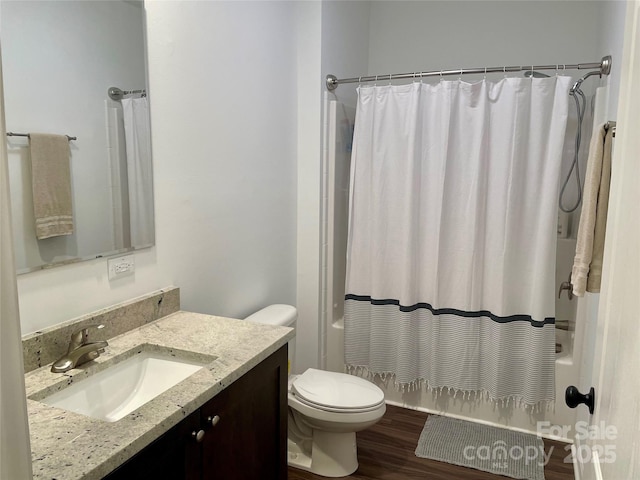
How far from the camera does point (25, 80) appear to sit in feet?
4.60

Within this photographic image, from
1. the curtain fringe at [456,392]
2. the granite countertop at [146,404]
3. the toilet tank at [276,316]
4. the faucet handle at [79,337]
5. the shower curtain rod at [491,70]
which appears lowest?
the curtain fringe at [456,392]

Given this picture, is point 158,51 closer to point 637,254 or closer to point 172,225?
point 172,225

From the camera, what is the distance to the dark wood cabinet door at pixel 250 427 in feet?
4.60

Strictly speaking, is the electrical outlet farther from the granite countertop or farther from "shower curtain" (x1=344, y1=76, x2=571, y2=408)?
"shower curtain" (x1=344, y1=76, x2=571, y2=408)

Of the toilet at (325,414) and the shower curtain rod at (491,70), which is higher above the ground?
the shower curtain rod at (491,70)

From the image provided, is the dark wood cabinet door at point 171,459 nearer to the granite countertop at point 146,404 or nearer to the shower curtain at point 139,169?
the granite countertop at point 146,404

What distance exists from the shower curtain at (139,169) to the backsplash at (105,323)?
0.22 metres

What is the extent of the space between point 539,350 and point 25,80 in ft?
8.41

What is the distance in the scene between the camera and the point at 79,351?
4.81 ft

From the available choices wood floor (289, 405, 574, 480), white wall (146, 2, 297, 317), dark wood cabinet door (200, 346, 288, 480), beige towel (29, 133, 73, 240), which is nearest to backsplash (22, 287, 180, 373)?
white wall (146, 2, 297, 317)

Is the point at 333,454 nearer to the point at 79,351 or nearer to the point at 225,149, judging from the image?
the point at 79,351

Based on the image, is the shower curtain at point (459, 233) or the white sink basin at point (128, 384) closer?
the white sink basin at point (128, 384)

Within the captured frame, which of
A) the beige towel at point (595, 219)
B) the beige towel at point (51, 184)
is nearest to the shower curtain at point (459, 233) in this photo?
the beige towel at point (595, 219)

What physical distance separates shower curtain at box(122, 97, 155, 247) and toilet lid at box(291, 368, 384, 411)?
0.99 meters
